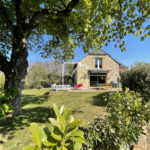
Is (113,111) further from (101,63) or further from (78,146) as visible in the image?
(101,63)

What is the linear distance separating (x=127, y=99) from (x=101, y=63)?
1735 cm

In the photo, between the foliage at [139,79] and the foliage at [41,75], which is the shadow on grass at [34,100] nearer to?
the foliage at [139,79]

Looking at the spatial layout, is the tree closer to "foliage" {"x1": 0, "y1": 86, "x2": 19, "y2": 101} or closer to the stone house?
"foliage" {"x1": 0, "y1": 86, "x2": 19, "y2": 101}

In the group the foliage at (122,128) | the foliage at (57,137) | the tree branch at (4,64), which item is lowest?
the foliage at (122,128)

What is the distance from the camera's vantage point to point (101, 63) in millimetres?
18531

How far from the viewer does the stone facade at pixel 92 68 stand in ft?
58.1

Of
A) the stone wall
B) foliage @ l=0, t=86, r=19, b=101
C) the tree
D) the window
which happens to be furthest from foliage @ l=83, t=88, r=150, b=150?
the window

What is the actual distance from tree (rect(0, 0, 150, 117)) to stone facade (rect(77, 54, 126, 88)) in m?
10.8

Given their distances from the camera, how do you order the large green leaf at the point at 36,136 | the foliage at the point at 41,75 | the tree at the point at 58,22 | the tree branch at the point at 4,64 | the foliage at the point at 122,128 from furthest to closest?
1. the foliage at the point at 41,75
2. the tree branch at the point at 4,64
3. the tree at the point at 58,22
4. the foliage at the point at 122,128
5. the large green leaf at the point at 36,136

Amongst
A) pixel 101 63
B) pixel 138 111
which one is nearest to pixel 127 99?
pixel 138 111

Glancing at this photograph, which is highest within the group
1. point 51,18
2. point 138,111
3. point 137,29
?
point 51,18

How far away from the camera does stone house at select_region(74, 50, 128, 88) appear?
58.2 feet

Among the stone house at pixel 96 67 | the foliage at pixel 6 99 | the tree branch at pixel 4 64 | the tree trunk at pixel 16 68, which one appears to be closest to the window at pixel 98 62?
the stone house at pixel 96 67

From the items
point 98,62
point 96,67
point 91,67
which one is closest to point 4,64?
point 91,67
